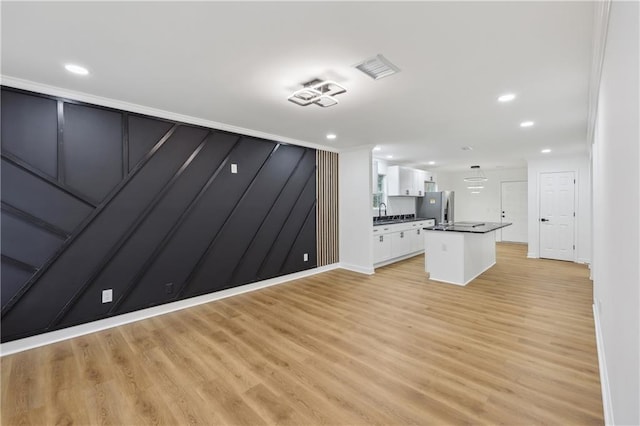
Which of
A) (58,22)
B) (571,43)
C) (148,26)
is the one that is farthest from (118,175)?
(571,43)

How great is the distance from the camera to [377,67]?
230 centimetres

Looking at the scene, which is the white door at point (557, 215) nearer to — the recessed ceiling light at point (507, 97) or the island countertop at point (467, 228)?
the island countertop at point (467, 228)

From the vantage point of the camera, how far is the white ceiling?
5.53ft

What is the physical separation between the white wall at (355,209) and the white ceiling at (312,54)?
1838mm

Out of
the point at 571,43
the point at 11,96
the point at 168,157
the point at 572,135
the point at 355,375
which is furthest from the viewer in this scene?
the point at 572,135

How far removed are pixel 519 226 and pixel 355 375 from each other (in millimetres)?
8984

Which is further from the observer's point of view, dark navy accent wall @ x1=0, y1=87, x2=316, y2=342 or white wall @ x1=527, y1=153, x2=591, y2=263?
white wall @ x1=527, y1=153, x2=591, y2=263

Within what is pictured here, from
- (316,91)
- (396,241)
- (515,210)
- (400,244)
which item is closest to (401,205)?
(400,244)

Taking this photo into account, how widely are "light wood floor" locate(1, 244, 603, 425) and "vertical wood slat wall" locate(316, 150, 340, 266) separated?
72.7 inches

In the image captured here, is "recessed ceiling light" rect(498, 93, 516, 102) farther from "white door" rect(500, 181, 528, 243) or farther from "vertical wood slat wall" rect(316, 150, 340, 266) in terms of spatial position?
"white door" rect(500, 181, 528, 243)

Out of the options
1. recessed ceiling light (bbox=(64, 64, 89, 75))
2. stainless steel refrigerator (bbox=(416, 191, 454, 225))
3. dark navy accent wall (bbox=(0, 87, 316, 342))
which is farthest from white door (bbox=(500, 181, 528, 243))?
recessed ceiling light (bbox=(64, 64, 89, 75))

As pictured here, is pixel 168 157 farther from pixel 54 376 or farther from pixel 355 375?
pixel 355 375

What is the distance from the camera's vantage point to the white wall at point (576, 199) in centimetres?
609

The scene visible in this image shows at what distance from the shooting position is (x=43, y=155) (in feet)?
8.91
